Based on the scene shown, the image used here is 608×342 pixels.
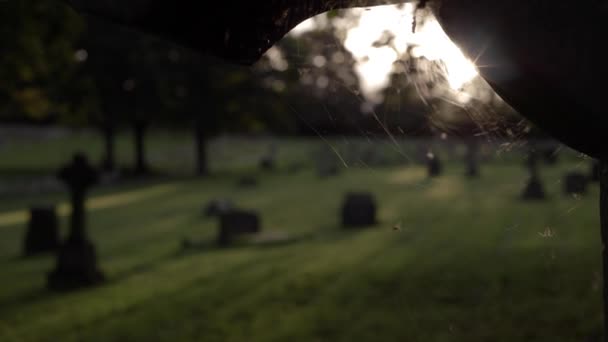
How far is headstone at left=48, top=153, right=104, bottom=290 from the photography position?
12031mm

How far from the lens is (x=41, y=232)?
16.3m

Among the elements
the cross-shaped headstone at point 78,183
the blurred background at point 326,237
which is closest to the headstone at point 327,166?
the blurred background at point 326,237

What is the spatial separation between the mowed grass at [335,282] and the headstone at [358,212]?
54 cm

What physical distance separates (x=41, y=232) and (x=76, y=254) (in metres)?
4.70

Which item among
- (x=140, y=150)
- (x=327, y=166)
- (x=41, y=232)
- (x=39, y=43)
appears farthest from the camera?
(x=140, y=150)

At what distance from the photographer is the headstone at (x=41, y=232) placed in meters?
16.1

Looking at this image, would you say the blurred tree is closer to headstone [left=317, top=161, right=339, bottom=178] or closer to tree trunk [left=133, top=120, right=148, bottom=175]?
headstone [left=317, top=161, right=339, bottom=178]

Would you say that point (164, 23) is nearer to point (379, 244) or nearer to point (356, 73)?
point (356, 73)

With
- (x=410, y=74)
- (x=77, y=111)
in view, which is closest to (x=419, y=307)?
(x=410, y=74)

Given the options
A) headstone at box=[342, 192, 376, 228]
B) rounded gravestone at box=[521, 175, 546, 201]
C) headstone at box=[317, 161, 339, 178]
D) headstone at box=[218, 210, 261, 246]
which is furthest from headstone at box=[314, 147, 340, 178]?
headstone at box=[218, 210, 261, 246]

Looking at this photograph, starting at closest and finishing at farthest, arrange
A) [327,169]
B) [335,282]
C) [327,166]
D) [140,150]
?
[335,282], [327,169], [327,166], [140,150]

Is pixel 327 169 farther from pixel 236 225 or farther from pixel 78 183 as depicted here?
pixel 78 183

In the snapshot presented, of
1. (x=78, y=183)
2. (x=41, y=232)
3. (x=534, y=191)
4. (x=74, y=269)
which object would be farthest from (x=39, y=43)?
(x=534, y=191)

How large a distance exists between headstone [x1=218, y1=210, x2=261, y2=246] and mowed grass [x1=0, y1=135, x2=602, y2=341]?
395 millimetres
